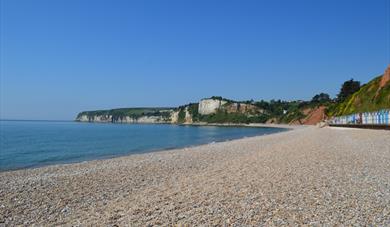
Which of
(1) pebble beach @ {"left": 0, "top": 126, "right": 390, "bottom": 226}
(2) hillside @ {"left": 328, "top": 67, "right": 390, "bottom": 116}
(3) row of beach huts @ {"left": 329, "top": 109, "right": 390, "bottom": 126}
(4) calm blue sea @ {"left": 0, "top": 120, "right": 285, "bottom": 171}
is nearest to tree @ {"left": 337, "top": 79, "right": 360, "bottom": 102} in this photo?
(2) hillside @ {"left": 328, "top": 67, "right": 390, "bottom": 116}

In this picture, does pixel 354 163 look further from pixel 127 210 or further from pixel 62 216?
pixel 62 216

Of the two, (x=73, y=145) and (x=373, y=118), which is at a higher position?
(x=373, y=118)

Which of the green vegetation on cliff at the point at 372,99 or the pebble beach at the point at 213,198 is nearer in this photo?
the pebble beach at the point at 213,198

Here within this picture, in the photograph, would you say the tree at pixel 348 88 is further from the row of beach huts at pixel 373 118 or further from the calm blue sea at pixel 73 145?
the calm blue sea at pixel 73 145

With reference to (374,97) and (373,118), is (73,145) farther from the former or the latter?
(374,97)

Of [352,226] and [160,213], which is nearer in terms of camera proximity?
[352,226]

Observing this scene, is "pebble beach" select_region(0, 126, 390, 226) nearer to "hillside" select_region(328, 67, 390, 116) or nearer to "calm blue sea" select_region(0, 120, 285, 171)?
"calm blue sea" select_region(0, 120, 285, 171)

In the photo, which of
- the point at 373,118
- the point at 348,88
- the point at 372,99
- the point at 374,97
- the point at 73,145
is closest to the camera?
the point at 73,145

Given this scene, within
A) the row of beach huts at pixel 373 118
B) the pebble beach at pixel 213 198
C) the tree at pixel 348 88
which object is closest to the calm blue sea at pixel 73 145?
the pebble beach at pixel 213 198

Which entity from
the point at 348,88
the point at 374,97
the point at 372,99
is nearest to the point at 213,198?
the point at 374,97

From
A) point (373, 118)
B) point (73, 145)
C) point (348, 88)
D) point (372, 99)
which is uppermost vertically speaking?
point (348, 88)

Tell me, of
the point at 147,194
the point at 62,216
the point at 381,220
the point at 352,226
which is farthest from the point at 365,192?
the point at 62,216

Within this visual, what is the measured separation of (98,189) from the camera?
40.2 feet

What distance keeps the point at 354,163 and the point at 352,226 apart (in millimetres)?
9971
